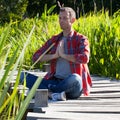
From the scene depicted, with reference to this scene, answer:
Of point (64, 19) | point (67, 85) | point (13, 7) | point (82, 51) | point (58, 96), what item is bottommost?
point (58, 96)

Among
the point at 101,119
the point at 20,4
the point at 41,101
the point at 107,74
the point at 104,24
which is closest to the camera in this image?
the point at 101,119

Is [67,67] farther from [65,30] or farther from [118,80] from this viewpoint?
[118,80]

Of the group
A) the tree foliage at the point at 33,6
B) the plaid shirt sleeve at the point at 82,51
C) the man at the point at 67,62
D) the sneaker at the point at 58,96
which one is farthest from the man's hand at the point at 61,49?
the tree foliage at the point at 33,6

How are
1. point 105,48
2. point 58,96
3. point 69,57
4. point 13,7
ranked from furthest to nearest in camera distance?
Answer: point 13,7
point 105,48
point 58,96
point 69,57

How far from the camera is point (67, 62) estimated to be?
18.0ft

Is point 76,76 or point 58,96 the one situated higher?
point 76,76

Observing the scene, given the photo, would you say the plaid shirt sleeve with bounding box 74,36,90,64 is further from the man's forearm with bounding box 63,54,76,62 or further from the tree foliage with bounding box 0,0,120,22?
the tree foliage with bounding box 0,0,120,22

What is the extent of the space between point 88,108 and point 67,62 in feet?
1.87

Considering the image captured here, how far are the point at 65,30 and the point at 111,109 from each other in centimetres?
92

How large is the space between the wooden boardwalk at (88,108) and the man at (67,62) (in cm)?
14

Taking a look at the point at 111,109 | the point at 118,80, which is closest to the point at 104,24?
the point at 118,80

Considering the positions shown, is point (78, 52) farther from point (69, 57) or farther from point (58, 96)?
point (58, 96)

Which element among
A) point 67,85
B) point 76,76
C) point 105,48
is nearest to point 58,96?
point 67,85

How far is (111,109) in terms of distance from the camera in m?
5.04
